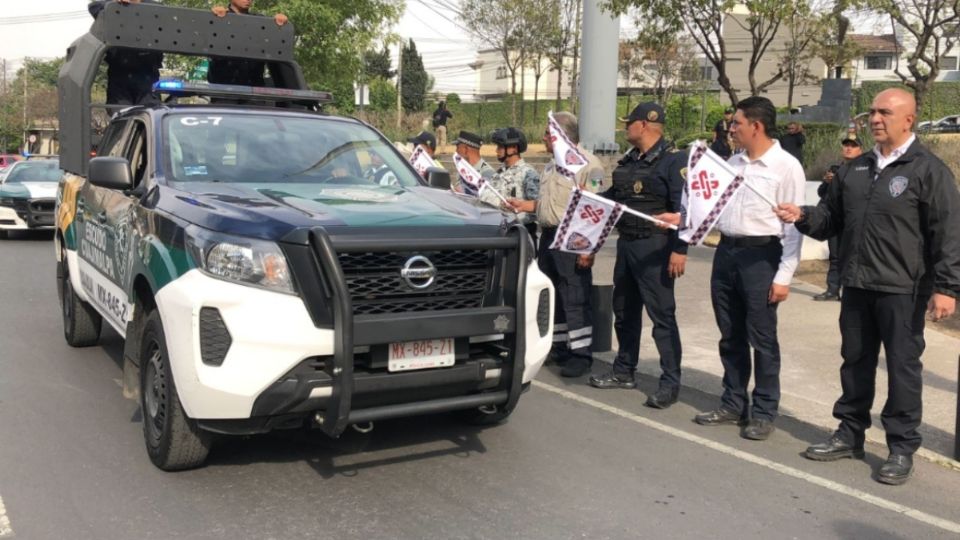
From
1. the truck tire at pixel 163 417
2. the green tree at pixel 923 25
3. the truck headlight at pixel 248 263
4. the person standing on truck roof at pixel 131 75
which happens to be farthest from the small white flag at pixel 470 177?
the green tree at pixel 923 25

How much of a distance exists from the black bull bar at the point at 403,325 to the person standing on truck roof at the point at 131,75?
18.3ft

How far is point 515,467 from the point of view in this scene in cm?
499

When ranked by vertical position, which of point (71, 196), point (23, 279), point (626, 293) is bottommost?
point (23, 279)

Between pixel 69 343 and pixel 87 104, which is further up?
pixel 87 104

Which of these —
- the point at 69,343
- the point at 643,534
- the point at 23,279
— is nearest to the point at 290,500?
the point at 643,534

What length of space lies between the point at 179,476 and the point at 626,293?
327 centimetres

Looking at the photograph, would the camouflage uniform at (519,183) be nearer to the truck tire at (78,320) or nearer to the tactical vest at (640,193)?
the tactical vest at (640,193)

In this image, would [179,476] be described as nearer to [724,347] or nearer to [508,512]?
[508,512]

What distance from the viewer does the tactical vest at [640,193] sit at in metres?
6.26

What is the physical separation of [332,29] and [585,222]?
1399 centimetres

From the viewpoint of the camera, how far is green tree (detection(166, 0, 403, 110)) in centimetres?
1836

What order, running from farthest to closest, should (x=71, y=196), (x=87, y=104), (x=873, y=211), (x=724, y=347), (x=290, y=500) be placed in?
(x=87, y=104) → (x=71, y=196) → (x=724, y=347) → (x=873, y=211) → (x=290, y=500)

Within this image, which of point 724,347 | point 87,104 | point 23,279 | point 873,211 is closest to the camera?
point 873,211

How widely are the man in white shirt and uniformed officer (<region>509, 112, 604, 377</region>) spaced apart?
1.38 m
